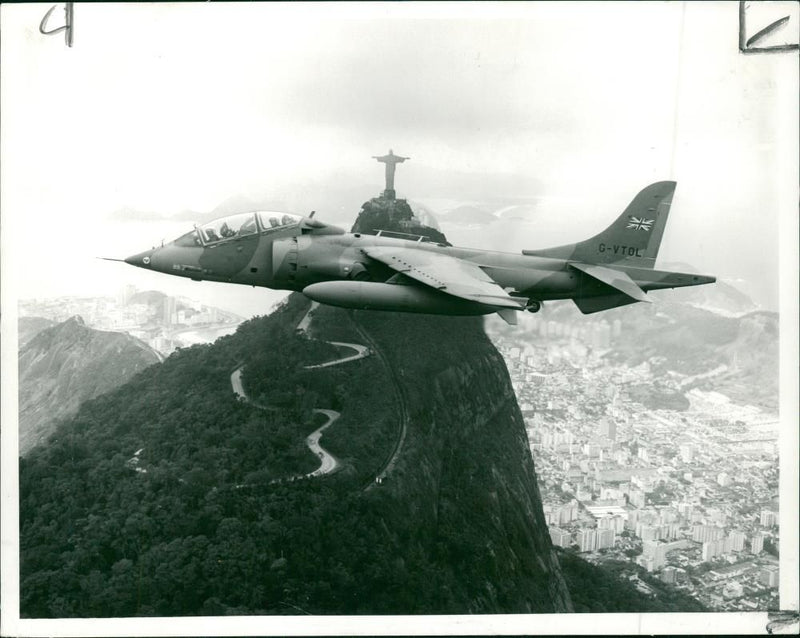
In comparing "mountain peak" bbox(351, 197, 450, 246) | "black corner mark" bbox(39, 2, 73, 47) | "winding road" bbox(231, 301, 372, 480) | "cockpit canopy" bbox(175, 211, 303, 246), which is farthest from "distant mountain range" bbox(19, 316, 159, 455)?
"black corner mark" bbox(39, 2, 73, 47)

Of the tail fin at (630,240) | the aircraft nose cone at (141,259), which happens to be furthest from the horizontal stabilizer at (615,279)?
the aircraft nose cone at (141,259)

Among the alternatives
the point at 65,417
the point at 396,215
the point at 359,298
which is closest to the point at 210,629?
the point at 65,417

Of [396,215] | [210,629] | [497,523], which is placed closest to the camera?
[210,629]

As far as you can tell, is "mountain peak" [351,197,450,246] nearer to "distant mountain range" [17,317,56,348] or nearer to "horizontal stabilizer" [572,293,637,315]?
"horizontal stabilizer" [572,293,637,315]

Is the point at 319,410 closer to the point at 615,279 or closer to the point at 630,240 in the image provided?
the point at 615,279

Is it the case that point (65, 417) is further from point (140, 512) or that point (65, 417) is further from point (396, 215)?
point (396, 215)

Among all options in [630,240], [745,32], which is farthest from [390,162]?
[745,32]
